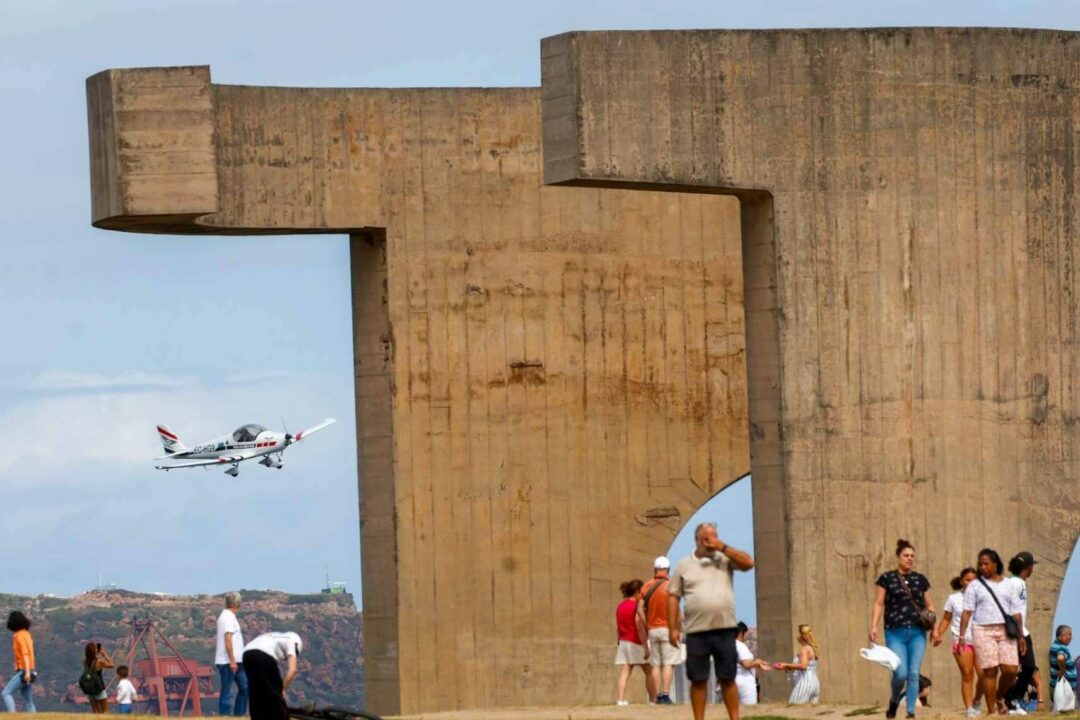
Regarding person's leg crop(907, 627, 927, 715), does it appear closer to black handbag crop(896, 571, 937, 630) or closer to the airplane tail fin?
black handbag crop(896, 571, 937, 630)

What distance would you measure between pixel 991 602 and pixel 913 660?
718 millimetres

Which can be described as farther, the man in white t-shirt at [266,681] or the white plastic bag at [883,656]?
the white plastic bag at [883,656]

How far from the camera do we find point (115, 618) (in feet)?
345

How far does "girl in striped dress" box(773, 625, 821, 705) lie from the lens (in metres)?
21.9

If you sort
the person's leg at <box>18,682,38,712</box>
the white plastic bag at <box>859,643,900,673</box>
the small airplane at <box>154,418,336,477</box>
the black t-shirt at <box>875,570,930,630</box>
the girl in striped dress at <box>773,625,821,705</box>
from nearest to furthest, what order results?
the white plastic bag at <box>859,643,900,673</box> < the black t-shirt at <box>875,570,930,630</box> < the girl in striped dress at <box>773,625,821,705</box> < the person's leg at <box>18,682,38,712</box> < the small airplane at <box>154,418,336,477</box>

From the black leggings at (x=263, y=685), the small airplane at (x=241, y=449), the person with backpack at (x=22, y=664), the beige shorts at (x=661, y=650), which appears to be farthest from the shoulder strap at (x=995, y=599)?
the small airplane at (x=241, y=449)

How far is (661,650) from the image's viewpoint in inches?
855

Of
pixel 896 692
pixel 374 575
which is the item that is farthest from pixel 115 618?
pixel 896 692

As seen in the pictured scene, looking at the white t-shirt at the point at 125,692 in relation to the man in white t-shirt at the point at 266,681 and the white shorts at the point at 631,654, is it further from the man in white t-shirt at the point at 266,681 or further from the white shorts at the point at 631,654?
the man in white t-shirt at the point at 266,681

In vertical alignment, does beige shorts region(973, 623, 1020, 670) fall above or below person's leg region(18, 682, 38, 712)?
above

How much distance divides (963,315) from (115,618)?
84.8m

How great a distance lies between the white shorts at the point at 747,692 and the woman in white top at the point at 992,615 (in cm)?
264

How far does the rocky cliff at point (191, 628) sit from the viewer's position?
314ft

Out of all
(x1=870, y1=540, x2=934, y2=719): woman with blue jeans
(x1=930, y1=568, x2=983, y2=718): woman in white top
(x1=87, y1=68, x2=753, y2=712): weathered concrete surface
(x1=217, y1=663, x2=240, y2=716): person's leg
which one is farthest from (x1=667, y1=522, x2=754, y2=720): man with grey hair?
(x1=87, y1=68, x2=753, y2=712): weathered concrete surface
